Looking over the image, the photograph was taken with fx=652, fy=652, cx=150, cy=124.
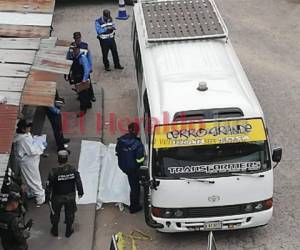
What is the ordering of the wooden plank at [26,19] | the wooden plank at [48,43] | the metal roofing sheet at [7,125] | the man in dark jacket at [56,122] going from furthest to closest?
the wooden plank at [26,19], the man in dark jacket at [56,122], the wooden plank at [48,43], the metal roofing sheet at [7,125]

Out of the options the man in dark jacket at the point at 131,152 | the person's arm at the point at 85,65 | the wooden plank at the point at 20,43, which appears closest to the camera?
the man in dark jacket at the point at 131,152

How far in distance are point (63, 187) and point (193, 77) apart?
9.10ft

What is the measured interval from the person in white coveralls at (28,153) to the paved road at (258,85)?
134 cm

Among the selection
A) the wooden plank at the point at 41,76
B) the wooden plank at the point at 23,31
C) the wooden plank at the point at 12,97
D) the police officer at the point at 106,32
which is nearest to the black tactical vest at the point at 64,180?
the wooden plank at the point at 12,97

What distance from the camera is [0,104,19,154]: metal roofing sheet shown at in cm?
908

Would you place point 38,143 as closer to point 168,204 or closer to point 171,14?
point 168,204

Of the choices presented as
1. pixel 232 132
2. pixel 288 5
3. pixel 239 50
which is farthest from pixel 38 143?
pixel 288 5

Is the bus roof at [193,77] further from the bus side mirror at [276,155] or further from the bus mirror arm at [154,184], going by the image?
the bus mirror arm at [154,184]

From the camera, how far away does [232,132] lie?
988 centimetres

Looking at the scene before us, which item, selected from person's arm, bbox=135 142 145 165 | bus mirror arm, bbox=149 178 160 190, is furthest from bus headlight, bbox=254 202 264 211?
person's arm, bbox=135 142 145 165

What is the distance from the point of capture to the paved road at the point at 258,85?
420 inches

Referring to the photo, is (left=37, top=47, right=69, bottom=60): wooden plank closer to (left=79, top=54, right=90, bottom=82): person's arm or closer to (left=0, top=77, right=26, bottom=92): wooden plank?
(left=0, top=77, right=26, bottom=92): wooden plank

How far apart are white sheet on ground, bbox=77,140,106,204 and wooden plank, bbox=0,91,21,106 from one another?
8.29 ft

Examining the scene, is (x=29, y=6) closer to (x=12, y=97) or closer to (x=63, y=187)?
(x=12, y=97)
